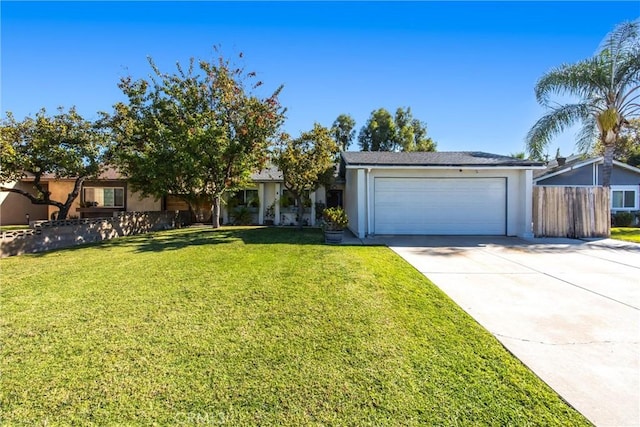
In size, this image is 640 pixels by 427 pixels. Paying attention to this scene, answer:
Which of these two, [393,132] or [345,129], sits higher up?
[345,129]

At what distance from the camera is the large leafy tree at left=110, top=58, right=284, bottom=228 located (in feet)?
40.7

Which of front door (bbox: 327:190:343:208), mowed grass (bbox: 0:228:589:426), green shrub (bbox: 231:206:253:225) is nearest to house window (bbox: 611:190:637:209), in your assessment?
front door (bbox: 327:190:343:208)

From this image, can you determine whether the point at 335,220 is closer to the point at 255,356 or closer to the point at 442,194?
the point at 442,194

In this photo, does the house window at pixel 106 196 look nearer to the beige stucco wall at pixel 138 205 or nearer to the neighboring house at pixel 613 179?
the beige stucco wall at pixel 138 205

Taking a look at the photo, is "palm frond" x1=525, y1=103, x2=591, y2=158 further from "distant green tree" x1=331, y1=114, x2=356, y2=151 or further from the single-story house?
"distant green tree" x1=331, y1=114, x2=356, y2=151

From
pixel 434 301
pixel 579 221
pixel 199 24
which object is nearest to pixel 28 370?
pixel 434 301

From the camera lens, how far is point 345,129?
32781 mm

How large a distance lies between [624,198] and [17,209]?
3632 cm

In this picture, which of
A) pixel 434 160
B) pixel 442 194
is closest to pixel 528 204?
pixel 442 194

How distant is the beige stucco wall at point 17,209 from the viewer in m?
18.6

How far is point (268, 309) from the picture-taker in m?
4.52

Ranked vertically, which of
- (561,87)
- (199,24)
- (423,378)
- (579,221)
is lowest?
(423,378)

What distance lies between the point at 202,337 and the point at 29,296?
3708 mm

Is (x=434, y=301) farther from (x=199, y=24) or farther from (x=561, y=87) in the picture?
(x=561, y=87)
